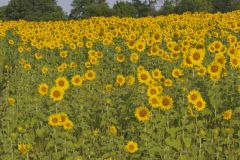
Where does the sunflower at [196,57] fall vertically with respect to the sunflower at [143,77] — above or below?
above

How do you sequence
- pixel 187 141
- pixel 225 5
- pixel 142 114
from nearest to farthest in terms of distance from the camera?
pixel 187 141 → pixel 142 114 → pixel 225 5

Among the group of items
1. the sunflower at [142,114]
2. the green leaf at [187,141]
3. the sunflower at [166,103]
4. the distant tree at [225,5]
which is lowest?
the green leaf at [187,141]

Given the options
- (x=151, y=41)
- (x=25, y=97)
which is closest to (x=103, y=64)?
(x=151, y=41)

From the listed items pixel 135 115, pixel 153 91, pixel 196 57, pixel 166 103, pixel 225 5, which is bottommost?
pixel 135 115

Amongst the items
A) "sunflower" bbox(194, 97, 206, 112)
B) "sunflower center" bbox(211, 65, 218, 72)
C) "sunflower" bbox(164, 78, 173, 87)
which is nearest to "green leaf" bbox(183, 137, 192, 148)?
"sunflower" bbox(194, 97, 206, 112)

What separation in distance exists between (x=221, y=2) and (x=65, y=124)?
41.4 m

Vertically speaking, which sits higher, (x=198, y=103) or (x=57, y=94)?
(x=57, y=94)

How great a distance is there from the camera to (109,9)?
37.9 m

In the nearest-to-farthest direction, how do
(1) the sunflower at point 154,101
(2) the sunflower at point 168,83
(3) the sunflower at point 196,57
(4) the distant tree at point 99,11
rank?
(1) the sunflower at point 154,101
(2) the sunflower at point 168,83
(3) the sunflower at point 196,57
(4) the distant tree at point 99,11

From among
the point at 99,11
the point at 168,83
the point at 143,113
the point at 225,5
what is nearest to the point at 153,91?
the point at 143,113

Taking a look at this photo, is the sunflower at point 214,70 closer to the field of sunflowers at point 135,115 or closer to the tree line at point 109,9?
the field of sunflowers at point 135,115

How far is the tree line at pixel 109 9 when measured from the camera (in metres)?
36.8

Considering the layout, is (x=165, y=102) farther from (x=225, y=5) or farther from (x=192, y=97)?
(x=225, y=5)

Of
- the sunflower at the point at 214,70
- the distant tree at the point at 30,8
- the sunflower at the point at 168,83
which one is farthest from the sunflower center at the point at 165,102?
the distant tree at the point at 30,8
